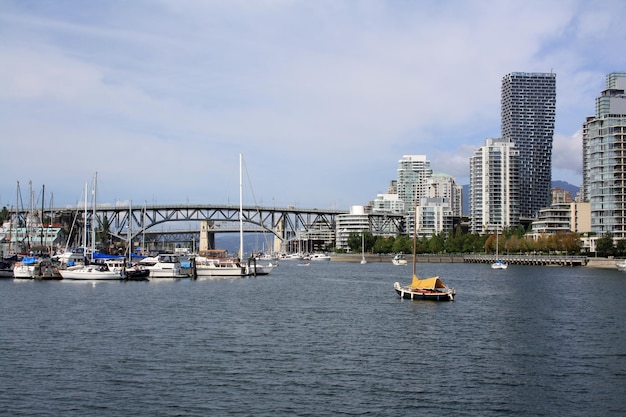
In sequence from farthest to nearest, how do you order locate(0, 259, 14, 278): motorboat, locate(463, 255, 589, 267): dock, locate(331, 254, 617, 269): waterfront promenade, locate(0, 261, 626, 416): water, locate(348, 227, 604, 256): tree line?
locate(463, 255, 589, 267): dock → locate(331, 254, 617, 269): waterfront promenade → locate(348, 227, 604, 256): tree line → locate(0, 259, 14, 278): motorboat → locate(0, 261, 626, 416): water

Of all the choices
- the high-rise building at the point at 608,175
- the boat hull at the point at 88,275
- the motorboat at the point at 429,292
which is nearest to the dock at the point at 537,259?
the high-rise building at the point at 608,175

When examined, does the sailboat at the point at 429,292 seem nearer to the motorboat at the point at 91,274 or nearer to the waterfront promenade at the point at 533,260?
the motorboat at the point at 91,274

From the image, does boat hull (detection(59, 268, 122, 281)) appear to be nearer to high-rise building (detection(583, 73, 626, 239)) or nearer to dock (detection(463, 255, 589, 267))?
dock (detection(463, 255, 589, 267))

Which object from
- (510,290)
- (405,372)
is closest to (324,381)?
(405,372)

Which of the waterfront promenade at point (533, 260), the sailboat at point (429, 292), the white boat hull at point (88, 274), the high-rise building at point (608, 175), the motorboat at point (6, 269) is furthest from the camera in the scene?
the high-rise building at point (608, 175)

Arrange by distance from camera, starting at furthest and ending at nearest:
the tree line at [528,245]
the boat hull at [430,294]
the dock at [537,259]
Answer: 1. the dock at [537,259]
2. the tree line at [528,245]
3. the boat hull at [430,294]

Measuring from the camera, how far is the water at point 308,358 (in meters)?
24.4

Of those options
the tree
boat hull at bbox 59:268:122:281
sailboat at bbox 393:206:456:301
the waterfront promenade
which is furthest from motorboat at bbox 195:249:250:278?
the tree

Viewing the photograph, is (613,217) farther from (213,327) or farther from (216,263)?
(213,327)

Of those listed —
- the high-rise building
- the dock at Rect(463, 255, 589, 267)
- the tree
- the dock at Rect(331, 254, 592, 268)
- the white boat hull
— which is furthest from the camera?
the dock at Rect(463, 255, 589, 267)

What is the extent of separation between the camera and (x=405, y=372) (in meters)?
29.2

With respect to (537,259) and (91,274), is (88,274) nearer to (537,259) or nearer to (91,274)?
(91,274)

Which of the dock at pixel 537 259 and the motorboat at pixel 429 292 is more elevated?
the motorboat at pixel 429 292

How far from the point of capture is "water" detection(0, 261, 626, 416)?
24.4 m
